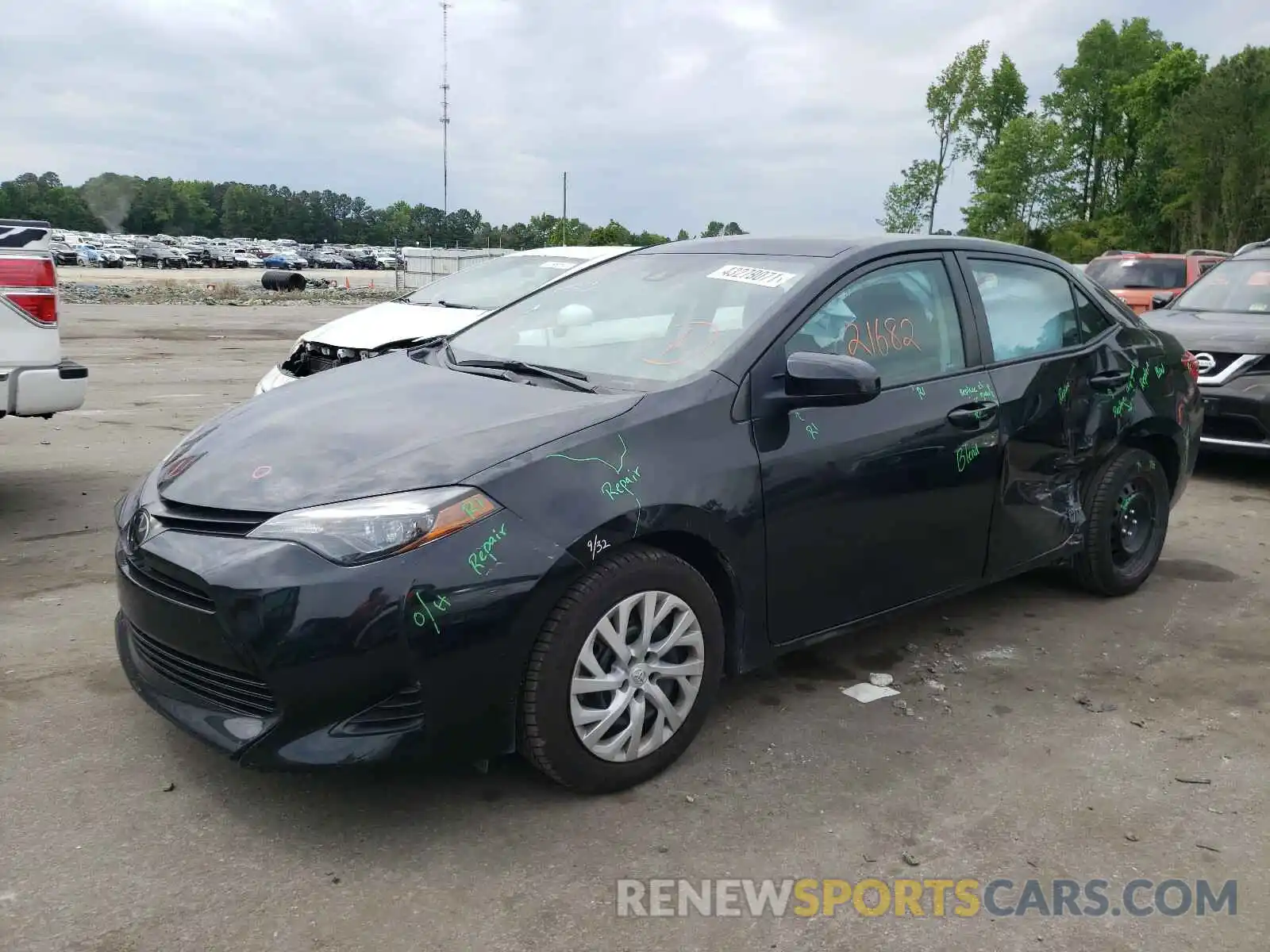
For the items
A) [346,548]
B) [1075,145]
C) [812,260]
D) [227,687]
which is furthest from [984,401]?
[1075,145]

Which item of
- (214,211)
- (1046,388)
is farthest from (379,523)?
(214,211)

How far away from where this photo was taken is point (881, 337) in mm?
3930

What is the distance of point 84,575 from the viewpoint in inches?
200

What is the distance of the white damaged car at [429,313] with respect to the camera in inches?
285

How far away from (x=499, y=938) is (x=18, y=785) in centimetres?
160

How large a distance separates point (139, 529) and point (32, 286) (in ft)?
11.0

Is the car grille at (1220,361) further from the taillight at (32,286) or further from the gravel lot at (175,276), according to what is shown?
the gravel lot at (175,276)

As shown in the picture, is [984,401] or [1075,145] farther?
[1075,145]

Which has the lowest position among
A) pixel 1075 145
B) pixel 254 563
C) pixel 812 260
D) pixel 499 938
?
pixel 499 938

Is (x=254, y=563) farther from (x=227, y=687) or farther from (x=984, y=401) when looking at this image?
(x=984, y=401)

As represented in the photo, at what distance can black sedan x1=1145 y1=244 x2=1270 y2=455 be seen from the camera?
7609mm

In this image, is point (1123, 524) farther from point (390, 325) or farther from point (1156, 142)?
point (1156, 142)

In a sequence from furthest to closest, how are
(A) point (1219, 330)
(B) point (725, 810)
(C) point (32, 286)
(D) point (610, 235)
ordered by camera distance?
(D) point (610, 235), (A) point (1219, 330), (C) point (32, 286), (B) point (725, 810)

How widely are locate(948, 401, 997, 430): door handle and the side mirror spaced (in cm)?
63
